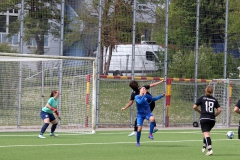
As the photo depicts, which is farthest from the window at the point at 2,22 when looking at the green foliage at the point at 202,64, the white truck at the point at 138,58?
the green foliage at the point at 202,64

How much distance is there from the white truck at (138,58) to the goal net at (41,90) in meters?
2.22

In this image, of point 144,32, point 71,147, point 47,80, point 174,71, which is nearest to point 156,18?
point 144,32

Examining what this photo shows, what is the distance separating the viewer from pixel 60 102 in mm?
23266

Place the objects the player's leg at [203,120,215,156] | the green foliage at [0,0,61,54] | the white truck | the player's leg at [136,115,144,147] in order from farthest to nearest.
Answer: the white truck, the green foliage at [0,0,61,54], the player's leg at [136,115,144,147], the player's leg at [203,120,215,156]

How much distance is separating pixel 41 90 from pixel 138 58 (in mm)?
4724

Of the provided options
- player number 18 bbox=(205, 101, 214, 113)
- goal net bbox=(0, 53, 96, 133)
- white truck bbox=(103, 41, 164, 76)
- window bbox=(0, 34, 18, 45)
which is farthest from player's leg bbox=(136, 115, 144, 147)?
white truck bbox=(103, 41, 164, 76)

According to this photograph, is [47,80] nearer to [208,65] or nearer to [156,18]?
[156,18]

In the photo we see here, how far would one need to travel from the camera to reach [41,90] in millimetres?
23750

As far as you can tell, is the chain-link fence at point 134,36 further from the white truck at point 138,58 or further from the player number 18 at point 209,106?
the player number 18 at point 209,106

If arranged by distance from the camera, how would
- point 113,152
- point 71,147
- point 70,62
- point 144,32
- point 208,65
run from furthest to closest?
point 208,65, point 144,32, point 70,62, point 71,147, point 113,152

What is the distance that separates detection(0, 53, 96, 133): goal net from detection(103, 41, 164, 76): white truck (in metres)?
2.22

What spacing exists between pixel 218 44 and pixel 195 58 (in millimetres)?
1566

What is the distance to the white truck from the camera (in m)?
25.6

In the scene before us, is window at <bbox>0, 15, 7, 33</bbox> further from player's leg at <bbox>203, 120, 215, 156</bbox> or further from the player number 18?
player's leg at <bbox>203, 120, 215, 156</bbox>
